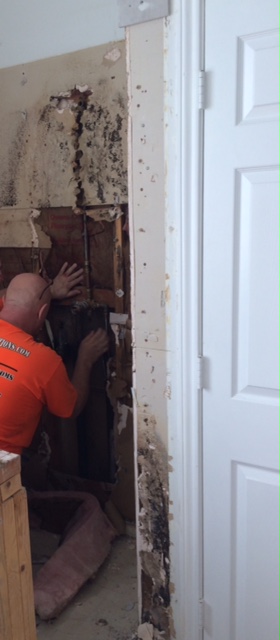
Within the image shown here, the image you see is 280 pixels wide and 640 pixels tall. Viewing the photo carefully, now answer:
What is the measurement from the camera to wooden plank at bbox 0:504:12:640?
1.20 m

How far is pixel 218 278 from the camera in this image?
1.46 meters

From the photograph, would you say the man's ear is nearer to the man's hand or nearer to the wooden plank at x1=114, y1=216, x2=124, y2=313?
the man's hand

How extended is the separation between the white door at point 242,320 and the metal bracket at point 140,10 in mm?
129

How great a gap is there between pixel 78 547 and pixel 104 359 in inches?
32.3

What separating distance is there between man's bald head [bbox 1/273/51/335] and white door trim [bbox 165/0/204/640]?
35.5 inches

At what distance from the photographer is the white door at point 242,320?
4.38 feet

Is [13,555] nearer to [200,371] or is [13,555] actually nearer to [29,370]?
[200,371]

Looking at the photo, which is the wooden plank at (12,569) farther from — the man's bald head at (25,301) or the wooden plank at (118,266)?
the wooden plank at (118,266)

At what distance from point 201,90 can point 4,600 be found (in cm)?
135

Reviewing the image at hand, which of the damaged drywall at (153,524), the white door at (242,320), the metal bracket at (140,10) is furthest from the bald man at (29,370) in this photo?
the metal bracket at (140,10)

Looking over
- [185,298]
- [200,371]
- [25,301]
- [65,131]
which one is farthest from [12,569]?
[65,131]

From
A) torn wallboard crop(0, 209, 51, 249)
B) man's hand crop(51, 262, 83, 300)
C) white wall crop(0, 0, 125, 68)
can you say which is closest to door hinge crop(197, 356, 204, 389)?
man's hand crop(51, 262, 83, 300)

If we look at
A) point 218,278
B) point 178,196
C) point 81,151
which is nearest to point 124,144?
point 81,151

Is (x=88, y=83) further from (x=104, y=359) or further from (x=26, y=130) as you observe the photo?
(x=104, y=359)
